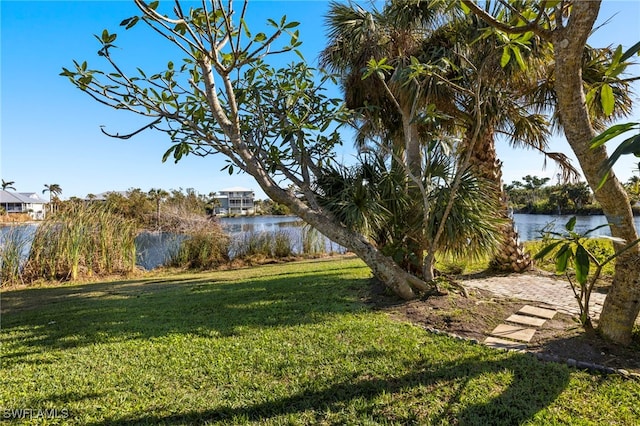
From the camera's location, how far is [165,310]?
517 cm

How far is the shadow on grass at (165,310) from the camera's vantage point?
4.06 metres

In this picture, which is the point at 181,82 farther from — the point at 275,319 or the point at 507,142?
the point at 507,142

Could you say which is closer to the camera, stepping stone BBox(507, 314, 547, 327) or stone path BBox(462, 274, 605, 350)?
stone path BBox(462, 274, 605, 350)

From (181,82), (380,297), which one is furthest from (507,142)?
(181,82)

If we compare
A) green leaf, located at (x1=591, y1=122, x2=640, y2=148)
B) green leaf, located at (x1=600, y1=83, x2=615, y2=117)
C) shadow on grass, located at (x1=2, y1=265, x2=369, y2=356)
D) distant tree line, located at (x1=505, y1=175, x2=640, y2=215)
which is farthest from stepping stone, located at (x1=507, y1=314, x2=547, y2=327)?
distant tree line, located at (x1=505, y1=175, x2=640, y2=215)

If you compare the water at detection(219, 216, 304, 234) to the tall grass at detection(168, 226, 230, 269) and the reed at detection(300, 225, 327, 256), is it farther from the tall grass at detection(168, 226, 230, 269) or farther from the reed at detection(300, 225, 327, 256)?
the tall grass at detection(168, 226, 230, 269)

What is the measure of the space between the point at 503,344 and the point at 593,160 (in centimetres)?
192

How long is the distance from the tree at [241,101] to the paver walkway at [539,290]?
1679mm

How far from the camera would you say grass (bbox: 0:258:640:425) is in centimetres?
232

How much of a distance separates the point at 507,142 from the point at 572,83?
5454mm

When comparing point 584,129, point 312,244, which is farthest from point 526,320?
point 312,244

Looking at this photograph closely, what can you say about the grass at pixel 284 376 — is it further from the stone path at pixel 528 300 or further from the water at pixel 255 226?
the water at pixel 255 226

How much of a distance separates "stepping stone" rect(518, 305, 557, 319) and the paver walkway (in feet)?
0.73

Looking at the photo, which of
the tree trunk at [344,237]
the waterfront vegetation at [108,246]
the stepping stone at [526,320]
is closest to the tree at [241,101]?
the tree trunk at [344,237]
